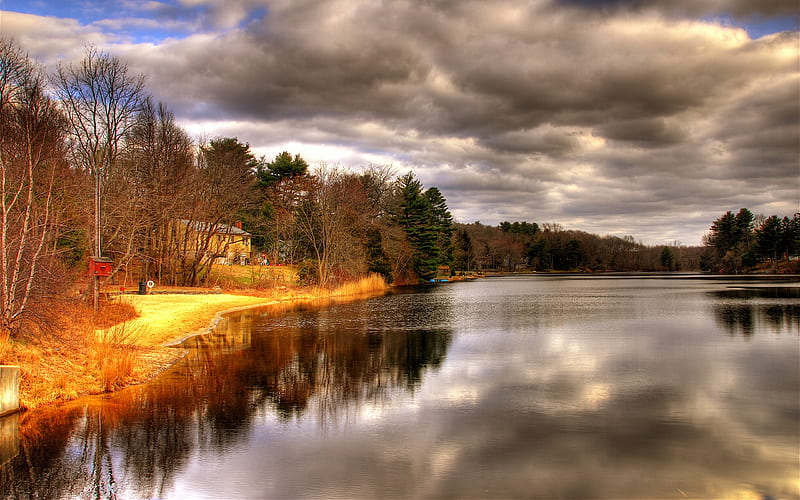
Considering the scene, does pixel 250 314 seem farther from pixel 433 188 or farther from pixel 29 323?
pixel 433 188

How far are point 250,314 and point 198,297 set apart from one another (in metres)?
5.81

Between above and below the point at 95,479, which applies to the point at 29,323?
above

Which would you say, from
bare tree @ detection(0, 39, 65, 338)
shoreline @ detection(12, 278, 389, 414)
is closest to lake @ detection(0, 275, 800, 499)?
shoreline @ detection(12, 278, 389, 414)

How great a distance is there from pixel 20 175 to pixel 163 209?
24905 millimetres

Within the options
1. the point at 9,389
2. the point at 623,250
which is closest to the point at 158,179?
the point at 9,389

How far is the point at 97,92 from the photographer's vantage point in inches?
1427

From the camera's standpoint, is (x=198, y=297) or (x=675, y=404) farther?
(x=198, y=297)

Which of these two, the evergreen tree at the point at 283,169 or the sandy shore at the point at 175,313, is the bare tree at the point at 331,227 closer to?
the sandy shore at the point at 175,313

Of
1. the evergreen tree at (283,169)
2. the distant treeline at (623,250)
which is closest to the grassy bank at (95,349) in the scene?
the evergreen tree at (283,169)

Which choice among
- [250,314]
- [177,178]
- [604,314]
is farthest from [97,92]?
[604,314]

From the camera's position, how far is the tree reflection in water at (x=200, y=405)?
7.77 meters

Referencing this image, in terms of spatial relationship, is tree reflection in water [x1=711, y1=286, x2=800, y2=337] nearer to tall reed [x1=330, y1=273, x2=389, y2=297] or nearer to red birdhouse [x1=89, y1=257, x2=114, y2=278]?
red birdhouse [x1=89, y1=257, x2=114, y2=278]

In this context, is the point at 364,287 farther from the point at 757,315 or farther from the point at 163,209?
the point at 757,315

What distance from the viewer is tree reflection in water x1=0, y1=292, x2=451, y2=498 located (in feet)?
25.5
